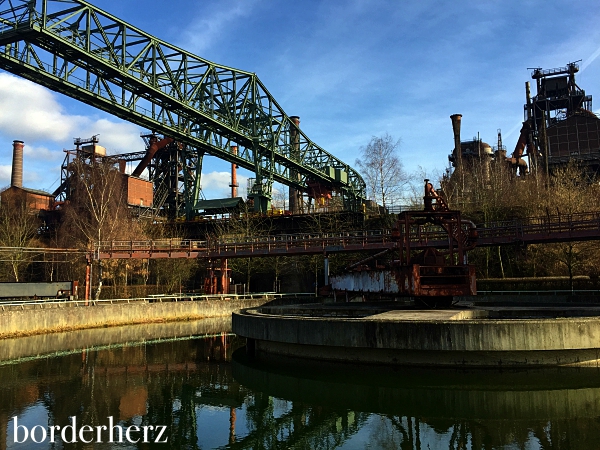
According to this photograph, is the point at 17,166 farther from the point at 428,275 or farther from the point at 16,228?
the point at 428,275

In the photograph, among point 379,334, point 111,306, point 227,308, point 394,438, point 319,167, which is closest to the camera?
point 394,438

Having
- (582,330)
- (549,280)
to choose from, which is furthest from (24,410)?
(549,280)

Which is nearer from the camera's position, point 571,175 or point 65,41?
point 65,41

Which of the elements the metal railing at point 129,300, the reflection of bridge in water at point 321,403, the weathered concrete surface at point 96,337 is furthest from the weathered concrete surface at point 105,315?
the reflection of bridge in water at point 321,403

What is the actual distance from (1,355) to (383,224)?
4197cm

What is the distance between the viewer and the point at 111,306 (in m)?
31.7

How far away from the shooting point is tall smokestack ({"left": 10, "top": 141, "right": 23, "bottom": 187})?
71.0 m

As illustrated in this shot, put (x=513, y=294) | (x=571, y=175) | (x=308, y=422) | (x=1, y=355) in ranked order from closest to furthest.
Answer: (x=308, y=422) → (x=1, y=355) → (x=513, y=294) → (x=571, y=175)

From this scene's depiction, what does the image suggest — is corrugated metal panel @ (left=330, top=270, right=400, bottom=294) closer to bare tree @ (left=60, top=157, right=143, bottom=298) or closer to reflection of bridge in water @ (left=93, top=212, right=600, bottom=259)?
reflection of bridge in water @ (left=93, top=212, right=600, bottom=259)

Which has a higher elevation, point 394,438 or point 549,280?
point 549,280

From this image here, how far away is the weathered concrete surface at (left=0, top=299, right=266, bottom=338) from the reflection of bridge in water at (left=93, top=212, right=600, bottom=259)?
5.88 metres

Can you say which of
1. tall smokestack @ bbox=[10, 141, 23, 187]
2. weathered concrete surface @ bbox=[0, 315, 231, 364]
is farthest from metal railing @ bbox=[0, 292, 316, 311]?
tall smokestack @ bbox=[10, 141, 23, 187]

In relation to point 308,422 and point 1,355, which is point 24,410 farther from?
point 1,355

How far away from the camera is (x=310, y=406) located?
→ 13008 mm
